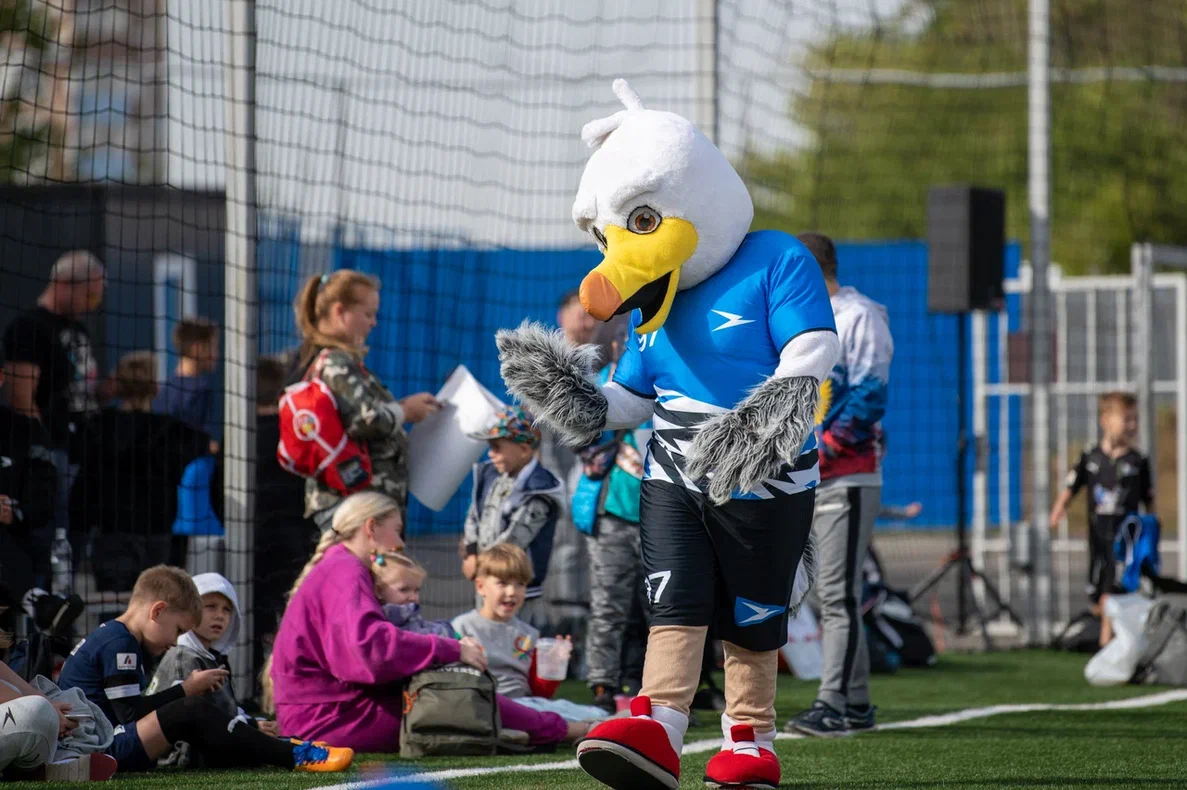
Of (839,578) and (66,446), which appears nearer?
(839,578)

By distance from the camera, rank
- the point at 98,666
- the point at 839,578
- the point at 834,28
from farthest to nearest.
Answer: the point at 834,28, the point at 839,578, the point at 98,666

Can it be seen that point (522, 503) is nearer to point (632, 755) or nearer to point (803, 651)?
point (803, 651)

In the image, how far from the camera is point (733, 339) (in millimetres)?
4238

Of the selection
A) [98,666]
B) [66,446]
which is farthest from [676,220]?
[66,446]

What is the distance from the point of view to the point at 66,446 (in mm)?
6691

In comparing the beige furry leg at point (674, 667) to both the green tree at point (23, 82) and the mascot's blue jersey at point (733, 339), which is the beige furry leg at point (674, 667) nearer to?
the mascot's blue jersey at point (733, 339)

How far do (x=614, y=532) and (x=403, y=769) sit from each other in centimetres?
182

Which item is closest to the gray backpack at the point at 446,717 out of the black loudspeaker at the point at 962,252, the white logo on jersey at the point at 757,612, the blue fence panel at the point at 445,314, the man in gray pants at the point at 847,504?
the man in gray pants at the point at 847,504

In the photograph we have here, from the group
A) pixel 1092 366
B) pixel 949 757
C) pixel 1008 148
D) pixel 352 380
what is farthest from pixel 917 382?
pixel 949 757

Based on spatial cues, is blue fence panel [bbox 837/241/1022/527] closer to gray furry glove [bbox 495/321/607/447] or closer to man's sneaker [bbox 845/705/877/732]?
man's sneaker [bbox 845/705/877/732]

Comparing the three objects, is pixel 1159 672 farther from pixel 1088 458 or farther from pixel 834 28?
pixel 834 28

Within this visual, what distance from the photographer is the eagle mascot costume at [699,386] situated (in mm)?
4121

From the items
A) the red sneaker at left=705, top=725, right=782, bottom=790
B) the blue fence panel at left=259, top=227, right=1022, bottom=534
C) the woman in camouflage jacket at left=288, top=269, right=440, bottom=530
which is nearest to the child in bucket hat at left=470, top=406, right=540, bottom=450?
the woman in camouflage jacket at left=288, top=269, right=440, bottom=530

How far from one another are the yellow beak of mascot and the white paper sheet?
6.74 feet
